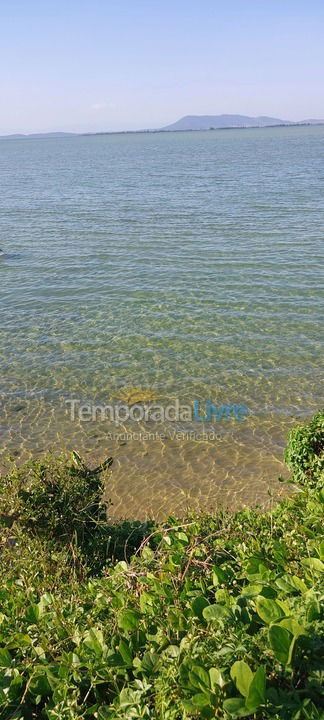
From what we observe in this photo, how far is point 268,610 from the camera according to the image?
3.41 m

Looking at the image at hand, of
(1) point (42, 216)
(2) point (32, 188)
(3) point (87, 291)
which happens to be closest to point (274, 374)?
(3) point (87, 291)

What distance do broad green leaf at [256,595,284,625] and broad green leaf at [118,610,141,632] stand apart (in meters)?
0.93

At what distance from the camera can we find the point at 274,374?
51.9ft

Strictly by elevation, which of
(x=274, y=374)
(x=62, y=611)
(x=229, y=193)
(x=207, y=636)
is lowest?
(x=274, y=374)

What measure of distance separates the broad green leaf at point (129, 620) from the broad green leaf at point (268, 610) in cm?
93

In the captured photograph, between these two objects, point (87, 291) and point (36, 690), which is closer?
point (36, 690)

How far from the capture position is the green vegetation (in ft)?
9.86

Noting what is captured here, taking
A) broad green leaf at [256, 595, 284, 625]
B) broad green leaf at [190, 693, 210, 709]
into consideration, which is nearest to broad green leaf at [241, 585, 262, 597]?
broad green leaf at [256, 595, 284, 625]

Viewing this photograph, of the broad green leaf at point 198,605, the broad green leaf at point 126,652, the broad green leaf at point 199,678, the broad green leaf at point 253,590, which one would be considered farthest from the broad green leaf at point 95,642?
the broad green leaf at point 253,590

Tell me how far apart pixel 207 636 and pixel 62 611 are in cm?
146

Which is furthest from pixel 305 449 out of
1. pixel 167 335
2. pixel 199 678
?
pixel 167 335

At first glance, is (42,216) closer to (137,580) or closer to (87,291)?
(87,291)

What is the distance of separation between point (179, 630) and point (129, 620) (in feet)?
1.20

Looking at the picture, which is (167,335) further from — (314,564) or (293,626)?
(293,626)
